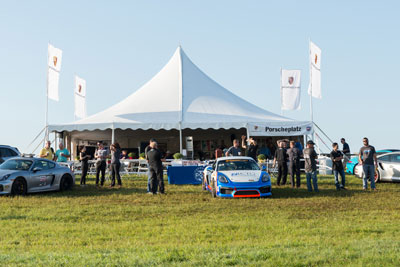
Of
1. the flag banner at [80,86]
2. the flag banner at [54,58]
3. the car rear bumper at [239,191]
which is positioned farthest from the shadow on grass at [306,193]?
the flag banner at [80,86]

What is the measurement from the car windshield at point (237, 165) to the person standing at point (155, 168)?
1.72 m

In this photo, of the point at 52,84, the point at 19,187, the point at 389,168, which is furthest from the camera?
the point at 52,84

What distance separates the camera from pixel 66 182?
1501 centimetres

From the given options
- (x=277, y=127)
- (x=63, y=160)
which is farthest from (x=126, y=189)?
(x=277, y=127)

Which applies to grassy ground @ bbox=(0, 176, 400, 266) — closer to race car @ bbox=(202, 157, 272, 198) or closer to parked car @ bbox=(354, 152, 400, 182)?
race car @ bbox=(202, 157, 272, 198)

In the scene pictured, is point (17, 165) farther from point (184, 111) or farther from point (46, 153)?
point (184, 111)

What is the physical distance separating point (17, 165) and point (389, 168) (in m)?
12.2

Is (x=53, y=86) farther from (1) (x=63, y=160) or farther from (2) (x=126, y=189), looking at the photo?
(2) (x=126, y=189)

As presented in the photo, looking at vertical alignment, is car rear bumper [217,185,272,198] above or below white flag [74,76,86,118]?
below

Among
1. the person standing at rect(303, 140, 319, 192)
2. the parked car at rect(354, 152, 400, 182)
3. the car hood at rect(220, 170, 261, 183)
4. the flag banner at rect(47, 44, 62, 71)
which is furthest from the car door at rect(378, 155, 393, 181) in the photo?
the flag banner at rect(47, 44, 62, 71)

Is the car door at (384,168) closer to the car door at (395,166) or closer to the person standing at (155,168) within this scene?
the car door at (395,166)

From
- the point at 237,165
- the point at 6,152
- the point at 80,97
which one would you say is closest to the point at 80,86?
the point at 80,97

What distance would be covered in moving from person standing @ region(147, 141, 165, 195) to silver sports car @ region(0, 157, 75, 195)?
10.2 feet

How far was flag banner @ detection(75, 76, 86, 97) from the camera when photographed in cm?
2840
